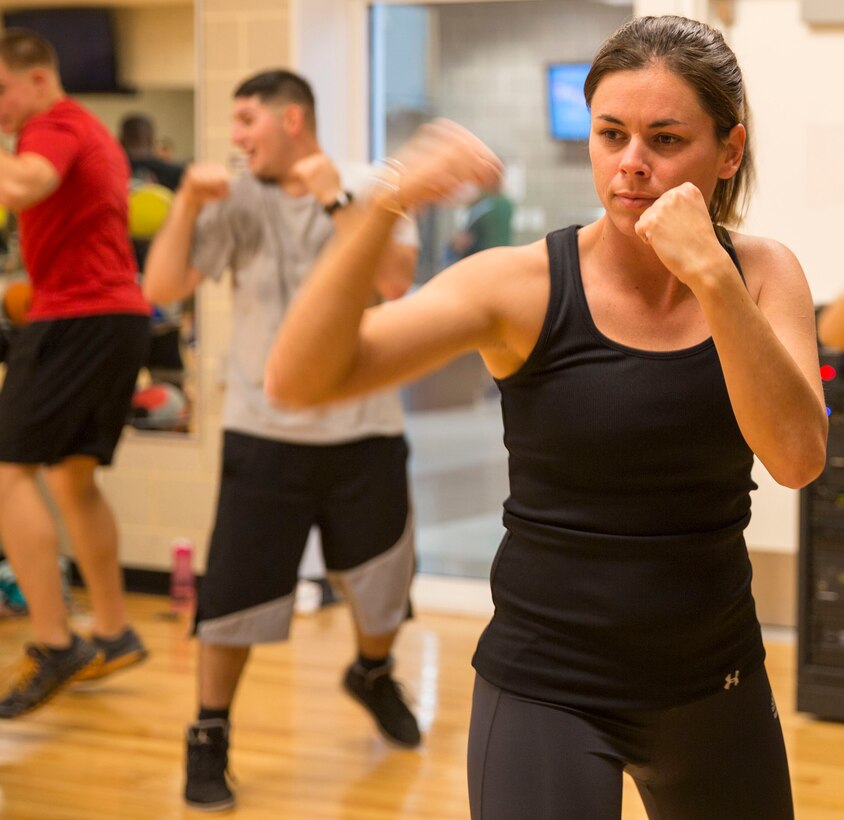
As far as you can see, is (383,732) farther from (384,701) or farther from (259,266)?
(259,266)

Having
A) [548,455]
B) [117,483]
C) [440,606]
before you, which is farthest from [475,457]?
[548,455]

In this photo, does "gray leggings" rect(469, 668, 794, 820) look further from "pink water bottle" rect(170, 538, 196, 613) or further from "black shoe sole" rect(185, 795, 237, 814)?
"pink water bottle" rect(170, 538, 196, 613)

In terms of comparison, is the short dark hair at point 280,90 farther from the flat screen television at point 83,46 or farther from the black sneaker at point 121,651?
the flat screen television at point 83,46

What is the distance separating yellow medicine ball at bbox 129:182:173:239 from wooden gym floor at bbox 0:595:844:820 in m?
1.62

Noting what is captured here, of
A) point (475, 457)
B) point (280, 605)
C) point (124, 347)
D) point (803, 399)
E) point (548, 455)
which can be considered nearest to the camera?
point (803, 399)

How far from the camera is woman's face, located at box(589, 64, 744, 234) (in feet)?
4.67

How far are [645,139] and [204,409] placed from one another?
3749 millimetres

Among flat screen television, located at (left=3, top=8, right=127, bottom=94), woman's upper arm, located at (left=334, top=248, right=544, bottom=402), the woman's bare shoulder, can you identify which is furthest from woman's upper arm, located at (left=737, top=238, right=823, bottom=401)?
flat screen television, located at (left=3, top=8, right=127, bottom=94)

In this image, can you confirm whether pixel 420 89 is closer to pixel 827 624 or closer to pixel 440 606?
pixel 440 606

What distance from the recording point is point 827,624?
3.72 metres

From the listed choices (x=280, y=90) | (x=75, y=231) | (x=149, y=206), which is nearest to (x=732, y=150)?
(x=280, y=90)

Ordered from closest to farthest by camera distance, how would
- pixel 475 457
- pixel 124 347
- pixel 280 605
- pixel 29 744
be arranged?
pixel 280 605 < pixel 29 744 < pixel 124 347 < pixel 475 457

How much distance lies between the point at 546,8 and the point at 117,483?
242 centimetres

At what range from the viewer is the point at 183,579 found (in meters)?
4.96
